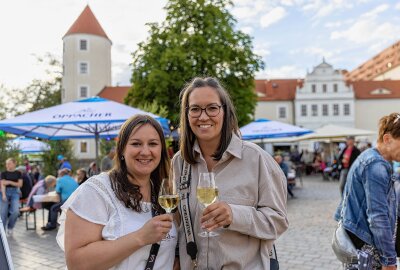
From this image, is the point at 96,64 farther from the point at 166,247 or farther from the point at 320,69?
the point at 166,247

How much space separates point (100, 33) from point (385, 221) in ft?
173

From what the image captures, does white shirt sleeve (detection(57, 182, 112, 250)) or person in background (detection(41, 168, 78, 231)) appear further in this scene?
person in background (detection(41, 168, 78, 231))

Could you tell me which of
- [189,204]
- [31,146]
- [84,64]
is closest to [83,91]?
[84,64]

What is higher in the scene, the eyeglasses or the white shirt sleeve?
the eyeglasses

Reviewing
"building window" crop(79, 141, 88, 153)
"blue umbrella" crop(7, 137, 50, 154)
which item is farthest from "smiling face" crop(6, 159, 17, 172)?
"building window" crop(79, 141, 88, 153)

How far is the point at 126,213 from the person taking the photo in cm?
210

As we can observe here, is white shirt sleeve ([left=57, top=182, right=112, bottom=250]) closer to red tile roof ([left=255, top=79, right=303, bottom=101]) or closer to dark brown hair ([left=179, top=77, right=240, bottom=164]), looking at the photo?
dark brown hair ([left=179, top=77, right=240, bottom=164])

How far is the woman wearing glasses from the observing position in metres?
2.02

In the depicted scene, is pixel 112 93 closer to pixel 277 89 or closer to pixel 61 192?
pixel 277 89

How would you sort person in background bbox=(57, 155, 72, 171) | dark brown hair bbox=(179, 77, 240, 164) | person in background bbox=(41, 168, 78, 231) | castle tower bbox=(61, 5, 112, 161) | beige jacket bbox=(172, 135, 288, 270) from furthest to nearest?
castle tower bbox=(61, 5, 112, 161), person in background bbox=(57, 155, 72, 171), person in background bbox=(41, 168, 78, 231), dark brown hair bbox=(179, 77, 240, 164), beige jacket bbox=(172, 135, 288, 270)

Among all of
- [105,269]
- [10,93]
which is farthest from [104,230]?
[10,93]

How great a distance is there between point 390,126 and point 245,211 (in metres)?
1.45

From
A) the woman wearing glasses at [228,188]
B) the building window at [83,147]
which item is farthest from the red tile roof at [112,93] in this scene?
the woman wearing glasses at [228,188]

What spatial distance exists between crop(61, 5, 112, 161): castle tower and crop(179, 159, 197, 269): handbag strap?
158 ft
